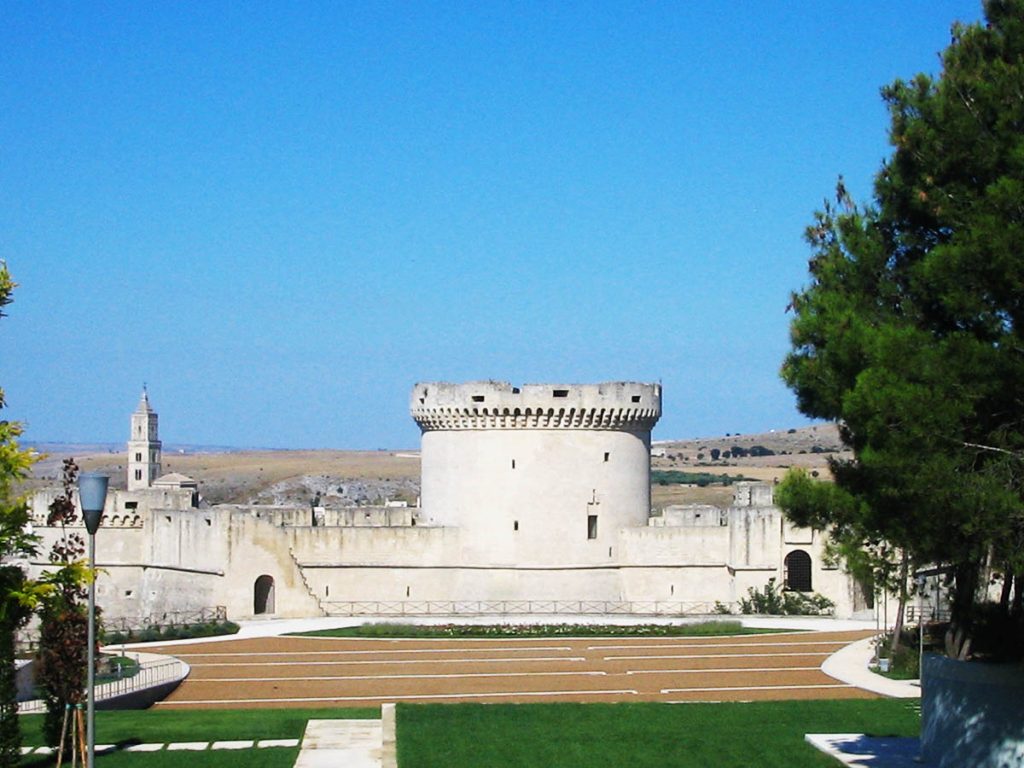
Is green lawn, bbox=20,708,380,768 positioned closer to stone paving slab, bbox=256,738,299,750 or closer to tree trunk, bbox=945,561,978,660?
stone paving slab, bbox=256,738,299,750

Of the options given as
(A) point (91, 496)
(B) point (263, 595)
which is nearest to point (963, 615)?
(A) point (91, 496)

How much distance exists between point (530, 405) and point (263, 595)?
29.2ft

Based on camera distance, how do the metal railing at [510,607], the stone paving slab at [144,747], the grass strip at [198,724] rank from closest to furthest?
the stone paving slab at [144,747] → the grass strip at [198,724] → the metal railing at [510,607]

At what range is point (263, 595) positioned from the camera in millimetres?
45500

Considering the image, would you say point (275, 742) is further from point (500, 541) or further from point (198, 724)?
point (500, 541)

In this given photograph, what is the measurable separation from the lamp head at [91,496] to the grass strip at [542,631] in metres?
21.7

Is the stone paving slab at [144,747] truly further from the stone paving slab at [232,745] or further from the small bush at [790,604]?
the small bush at [790,604]

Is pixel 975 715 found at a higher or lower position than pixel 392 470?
lower

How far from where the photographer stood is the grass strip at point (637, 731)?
72.1 feet

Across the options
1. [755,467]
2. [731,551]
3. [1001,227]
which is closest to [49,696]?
[1001,227]

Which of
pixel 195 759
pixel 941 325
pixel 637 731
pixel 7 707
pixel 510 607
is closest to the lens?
pixel 941 325

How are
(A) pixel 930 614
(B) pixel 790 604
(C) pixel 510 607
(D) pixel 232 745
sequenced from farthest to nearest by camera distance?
1. (C) pixel 510 607
2. (B) pixel 790 604
3. (A) pixel 930 614
4. (D) pixel 232 745

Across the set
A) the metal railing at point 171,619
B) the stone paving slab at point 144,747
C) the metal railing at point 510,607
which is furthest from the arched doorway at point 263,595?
the stone paving slab at point 144,747

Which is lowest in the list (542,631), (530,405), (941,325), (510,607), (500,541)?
(542,631)
